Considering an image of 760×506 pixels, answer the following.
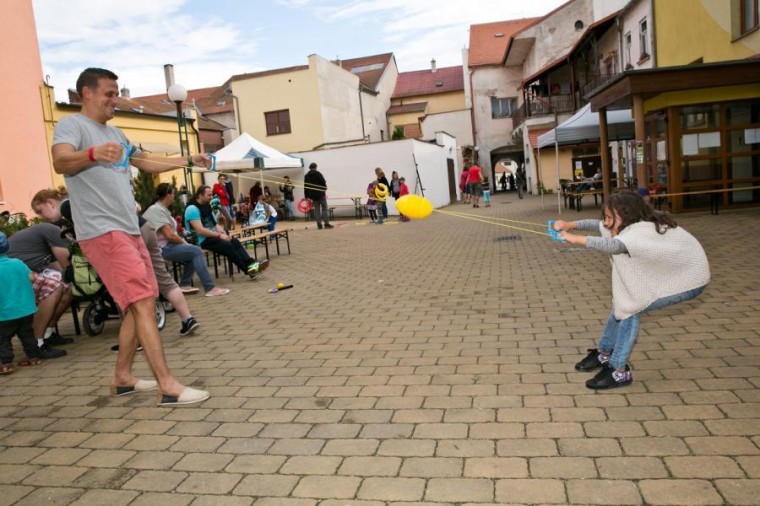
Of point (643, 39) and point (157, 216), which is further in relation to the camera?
point (643, 39)

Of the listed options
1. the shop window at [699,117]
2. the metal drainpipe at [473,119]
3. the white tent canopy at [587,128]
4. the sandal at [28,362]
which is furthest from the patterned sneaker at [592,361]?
the metal drainpipe at [473,119]

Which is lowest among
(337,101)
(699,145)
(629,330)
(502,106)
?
(629,330)

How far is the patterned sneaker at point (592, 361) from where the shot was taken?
4.05 m

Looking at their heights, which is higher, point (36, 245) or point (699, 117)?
point (699, 117)

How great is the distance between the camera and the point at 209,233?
8516 mm

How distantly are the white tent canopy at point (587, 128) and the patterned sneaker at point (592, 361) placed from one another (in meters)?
14.7

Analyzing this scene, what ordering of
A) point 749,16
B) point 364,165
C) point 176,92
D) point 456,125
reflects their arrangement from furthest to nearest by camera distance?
point 456,125
point 364,165
point 749,16
point 176,92

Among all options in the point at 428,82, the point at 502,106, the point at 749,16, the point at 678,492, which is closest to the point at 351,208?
the point at 749,16

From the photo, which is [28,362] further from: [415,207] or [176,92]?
[176,92]

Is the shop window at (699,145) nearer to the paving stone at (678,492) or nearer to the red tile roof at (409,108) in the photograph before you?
the paving stone at (678,492)

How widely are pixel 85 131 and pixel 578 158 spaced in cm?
3073

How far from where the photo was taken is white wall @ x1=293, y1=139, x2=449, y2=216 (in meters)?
23.1

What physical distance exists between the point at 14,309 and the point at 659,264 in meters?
5.01

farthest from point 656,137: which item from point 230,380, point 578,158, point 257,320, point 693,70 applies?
point 578,158
